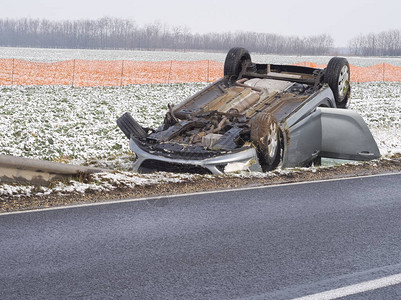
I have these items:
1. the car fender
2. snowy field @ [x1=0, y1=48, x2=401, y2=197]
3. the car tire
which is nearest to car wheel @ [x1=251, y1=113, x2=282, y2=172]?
the car fender

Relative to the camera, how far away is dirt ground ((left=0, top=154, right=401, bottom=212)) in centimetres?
728

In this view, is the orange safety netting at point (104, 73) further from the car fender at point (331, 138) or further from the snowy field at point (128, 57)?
the snowy field at point (128, 57)

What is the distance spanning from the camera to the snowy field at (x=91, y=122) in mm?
10377

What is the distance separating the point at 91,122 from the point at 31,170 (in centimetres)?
770

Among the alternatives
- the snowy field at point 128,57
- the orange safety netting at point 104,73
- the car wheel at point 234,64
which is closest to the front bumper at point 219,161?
the car wheel at point 234,64

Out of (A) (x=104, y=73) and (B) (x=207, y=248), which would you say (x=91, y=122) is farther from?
(A) (x=104, y=73)

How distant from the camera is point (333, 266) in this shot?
522cm

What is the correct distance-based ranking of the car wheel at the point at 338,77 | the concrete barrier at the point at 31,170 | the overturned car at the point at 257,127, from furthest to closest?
the car wheel at the point at 338,77 < the overturned car at the point at 257,127 < the concrete barrier at the point at 31,170

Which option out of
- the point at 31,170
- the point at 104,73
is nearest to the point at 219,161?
the point at 31,170

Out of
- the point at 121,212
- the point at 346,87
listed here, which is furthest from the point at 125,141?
the point at 121,212

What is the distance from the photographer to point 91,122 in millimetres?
15375

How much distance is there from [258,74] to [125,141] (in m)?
3.46

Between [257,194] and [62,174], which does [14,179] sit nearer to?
[62,174]

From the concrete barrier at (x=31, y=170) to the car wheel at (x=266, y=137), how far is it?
2777mm
